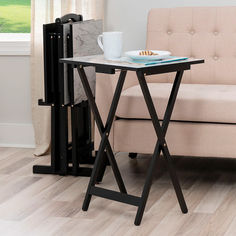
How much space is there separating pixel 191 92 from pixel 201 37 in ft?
1.74

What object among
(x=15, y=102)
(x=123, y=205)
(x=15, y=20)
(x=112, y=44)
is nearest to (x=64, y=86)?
(x=112, y=44)

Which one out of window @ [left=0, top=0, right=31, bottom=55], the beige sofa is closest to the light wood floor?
the beige sofa

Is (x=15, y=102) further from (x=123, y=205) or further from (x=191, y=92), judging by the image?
(x=123, y=205)

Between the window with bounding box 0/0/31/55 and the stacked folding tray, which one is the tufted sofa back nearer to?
the stacked folding tray

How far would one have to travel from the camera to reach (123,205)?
2686 mm

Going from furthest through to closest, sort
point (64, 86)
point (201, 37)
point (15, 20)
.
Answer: point (15, 20)
point (201, 37)
point (64, 86)

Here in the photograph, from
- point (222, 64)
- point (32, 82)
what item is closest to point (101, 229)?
point (222, 64)

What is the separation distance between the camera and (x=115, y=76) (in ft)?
9.71

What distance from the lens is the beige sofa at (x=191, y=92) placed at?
2.83 metres

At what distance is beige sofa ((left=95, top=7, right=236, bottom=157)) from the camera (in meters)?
2.83

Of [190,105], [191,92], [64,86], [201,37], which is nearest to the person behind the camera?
[190,105]

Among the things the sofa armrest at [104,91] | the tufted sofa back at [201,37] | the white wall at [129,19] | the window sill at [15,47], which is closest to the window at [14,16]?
the window sill at [15,47]

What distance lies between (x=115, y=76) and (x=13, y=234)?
971 mm

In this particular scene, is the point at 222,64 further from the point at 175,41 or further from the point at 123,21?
the point at 123,21
